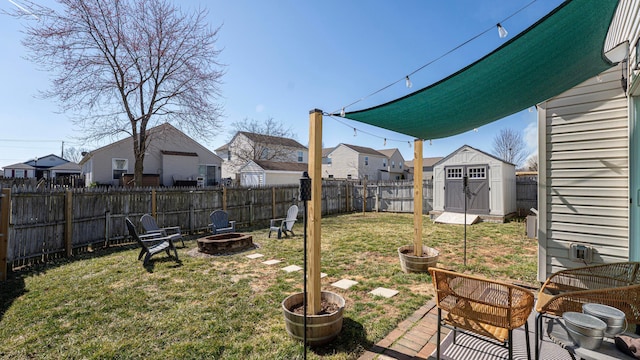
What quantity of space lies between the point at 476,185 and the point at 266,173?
14649mm

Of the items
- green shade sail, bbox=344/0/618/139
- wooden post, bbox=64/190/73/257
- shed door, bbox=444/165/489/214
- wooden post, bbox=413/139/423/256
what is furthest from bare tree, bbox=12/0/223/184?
green shade sail, bbox=344/0/618/139

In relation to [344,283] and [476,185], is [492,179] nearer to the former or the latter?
[476,185]

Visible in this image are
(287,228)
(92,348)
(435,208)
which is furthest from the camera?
(435,208)

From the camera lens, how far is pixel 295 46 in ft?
26.9

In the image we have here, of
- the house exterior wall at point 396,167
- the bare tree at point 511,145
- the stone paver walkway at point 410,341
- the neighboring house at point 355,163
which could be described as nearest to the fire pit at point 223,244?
the stone paver walkway at point 410,341

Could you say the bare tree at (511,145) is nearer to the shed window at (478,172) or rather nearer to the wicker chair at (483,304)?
the shed window at (478,172)

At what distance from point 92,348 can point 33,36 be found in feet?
39.6

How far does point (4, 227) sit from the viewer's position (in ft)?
15.4

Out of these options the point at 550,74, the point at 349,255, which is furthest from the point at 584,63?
the point at 349,255

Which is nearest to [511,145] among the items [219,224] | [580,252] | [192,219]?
[580,252]

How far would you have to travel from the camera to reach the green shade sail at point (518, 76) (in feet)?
6.91

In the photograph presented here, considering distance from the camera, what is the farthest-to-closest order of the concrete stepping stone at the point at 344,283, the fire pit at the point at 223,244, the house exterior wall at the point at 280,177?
the house exterior wall at the point at 280,177 < the fire pit at the point at 223,244 < the concrete stepping stone at the point at 344,283

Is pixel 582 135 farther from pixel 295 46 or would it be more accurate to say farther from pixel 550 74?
pixel 295 46

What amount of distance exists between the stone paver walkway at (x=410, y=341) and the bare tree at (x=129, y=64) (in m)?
12.8
